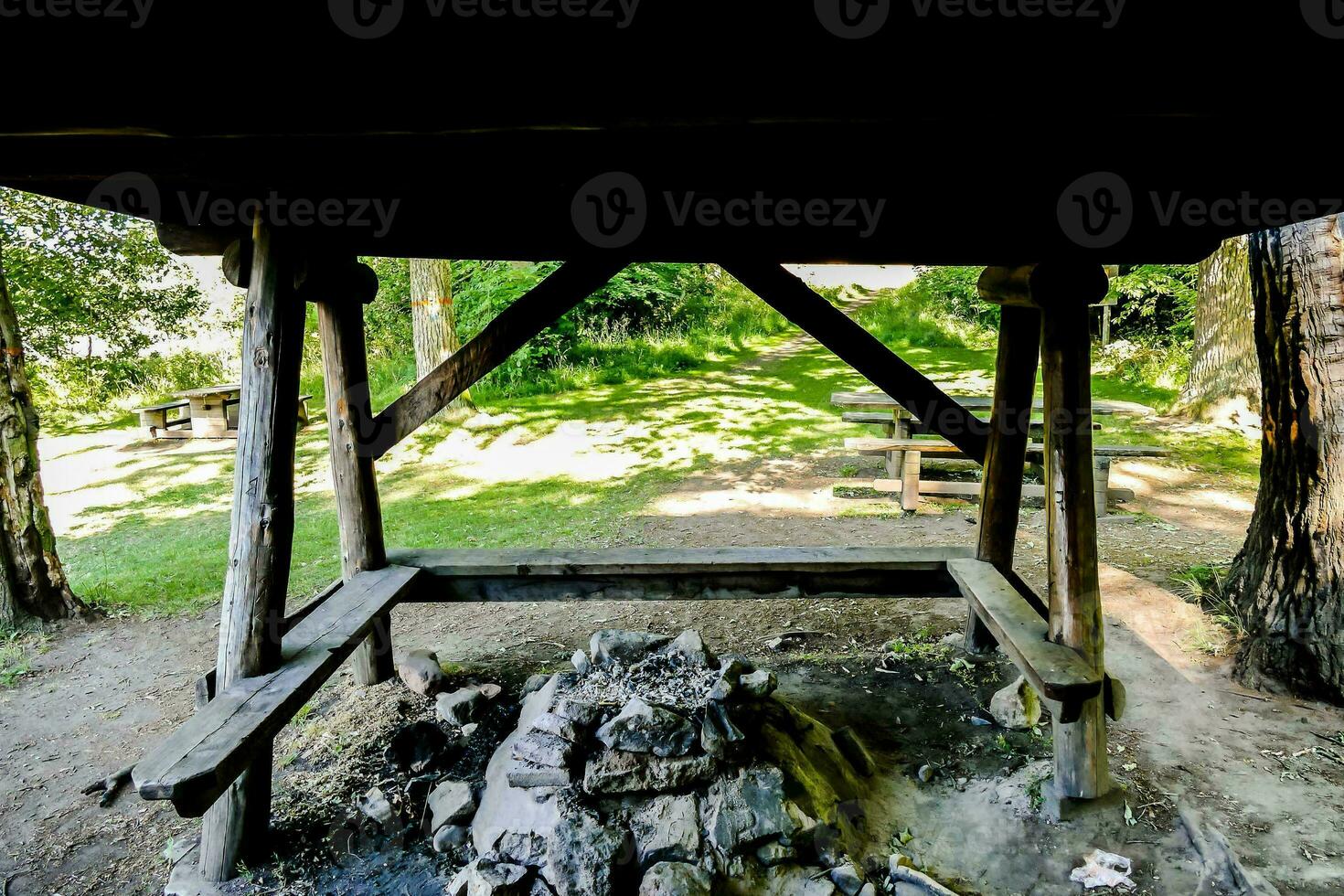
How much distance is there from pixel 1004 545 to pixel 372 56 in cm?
392

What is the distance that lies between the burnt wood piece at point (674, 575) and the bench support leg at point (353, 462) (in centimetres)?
26

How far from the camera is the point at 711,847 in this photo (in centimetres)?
260

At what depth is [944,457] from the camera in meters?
7.83

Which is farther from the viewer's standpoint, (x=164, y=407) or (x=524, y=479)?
(x=164, y=407)

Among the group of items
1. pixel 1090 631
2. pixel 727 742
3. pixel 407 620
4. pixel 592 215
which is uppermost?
pixel 592 215

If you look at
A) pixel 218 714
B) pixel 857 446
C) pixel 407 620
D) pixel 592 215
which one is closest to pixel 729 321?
pixel 857 446

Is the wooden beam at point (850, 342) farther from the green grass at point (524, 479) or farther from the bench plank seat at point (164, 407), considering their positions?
the bench plank seat at point (164, 407)

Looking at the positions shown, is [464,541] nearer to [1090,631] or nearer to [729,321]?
[1090,631]

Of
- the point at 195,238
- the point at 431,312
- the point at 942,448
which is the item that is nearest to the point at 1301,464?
the point at 942,448

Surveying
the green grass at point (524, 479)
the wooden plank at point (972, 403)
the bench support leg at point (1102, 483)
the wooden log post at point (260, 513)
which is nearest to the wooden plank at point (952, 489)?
the bench support leg at point (1102, 483)

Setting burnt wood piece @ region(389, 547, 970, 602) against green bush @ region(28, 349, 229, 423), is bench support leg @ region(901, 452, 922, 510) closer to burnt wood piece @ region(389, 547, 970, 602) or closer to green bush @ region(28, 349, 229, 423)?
burnt wood piece @ region(389, 547, 970, 602)

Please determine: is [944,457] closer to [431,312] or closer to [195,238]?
[195,238]

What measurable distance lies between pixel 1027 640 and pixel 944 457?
16.1 feet

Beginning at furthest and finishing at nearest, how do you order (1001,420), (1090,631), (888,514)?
(888,514) < (1001,420) < (1090,631)
